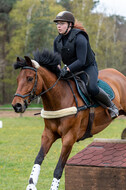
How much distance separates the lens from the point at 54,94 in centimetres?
484

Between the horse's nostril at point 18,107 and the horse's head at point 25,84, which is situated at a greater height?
the horse's head at point 25,84

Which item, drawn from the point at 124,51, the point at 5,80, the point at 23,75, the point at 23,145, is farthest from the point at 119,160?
the point at 124,51

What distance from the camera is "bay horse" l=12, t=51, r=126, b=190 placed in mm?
4418

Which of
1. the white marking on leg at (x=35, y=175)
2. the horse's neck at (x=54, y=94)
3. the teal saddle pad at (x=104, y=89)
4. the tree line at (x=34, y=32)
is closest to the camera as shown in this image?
the white marking on leg at (x=35, y=175)

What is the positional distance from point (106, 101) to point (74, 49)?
1.11 meters

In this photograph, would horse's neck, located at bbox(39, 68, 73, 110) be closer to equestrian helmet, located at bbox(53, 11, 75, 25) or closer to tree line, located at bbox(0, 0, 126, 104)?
equestrian helmet, located at bbox(53, 11, 75, 25)

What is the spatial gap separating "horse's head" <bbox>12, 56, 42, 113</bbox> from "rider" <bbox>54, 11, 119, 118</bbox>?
1.89 ft

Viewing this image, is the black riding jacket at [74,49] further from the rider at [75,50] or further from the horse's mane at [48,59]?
the horse's mane at [48,59]

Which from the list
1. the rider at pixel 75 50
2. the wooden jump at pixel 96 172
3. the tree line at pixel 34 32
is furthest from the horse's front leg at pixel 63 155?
the tree line at pixel 34 32

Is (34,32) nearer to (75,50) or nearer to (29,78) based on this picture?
(75,50)

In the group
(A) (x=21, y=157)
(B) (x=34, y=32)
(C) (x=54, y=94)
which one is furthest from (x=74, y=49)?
(B) (x=34, y=32)

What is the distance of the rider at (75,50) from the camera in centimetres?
492

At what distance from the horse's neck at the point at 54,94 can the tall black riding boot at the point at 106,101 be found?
589 mm

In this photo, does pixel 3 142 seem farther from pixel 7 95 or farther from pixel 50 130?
pixel 7 95
